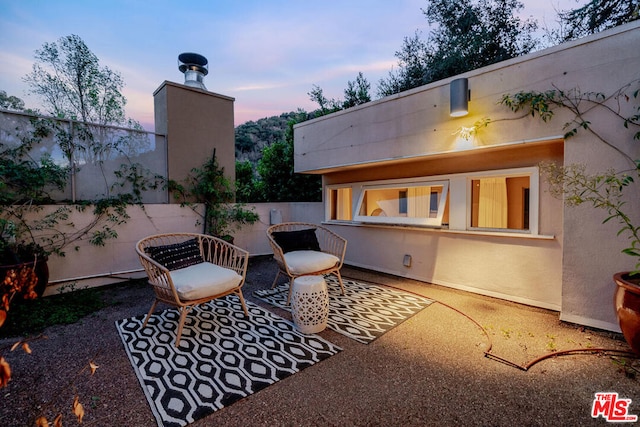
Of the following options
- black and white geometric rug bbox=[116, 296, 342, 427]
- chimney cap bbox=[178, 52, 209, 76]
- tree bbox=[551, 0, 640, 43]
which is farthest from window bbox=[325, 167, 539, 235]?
tree bbox=[551, 0, 640, 43]

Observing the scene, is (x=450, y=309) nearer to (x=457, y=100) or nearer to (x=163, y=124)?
(x=457, y=100)

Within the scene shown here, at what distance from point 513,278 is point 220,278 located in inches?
135

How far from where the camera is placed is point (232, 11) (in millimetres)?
5773

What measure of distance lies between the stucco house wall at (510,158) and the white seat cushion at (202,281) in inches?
113

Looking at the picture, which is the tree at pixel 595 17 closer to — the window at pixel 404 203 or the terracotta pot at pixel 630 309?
the window at pixel 404 203

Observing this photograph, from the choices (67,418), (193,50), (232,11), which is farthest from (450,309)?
(193,50)

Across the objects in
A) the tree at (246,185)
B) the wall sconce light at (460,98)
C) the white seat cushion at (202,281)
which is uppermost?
the wall sconce light at (460,98)

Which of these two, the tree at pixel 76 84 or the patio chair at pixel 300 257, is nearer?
the patio chair at pixel 300 257

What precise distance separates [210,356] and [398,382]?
4.88 ft

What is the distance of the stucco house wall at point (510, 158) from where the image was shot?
8.91 feet

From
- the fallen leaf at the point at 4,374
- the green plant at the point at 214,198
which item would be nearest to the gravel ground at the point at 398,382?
the fallen leaf at the point at 4,374

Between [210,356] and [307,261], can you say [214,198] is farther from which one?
[210,356]

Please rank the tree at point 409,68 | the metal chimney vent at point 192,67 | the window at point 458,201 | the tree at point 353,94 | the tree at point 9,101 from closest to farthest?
1. the window at point 458,201
2. the tree at point 9,101
3. the metal chimney vent at point 192,67
4. the tree at point 409,68
5. the tree at point 353,94

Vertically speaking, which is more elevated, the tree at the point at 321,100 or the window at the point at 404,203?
the tree at the point at 321,100
